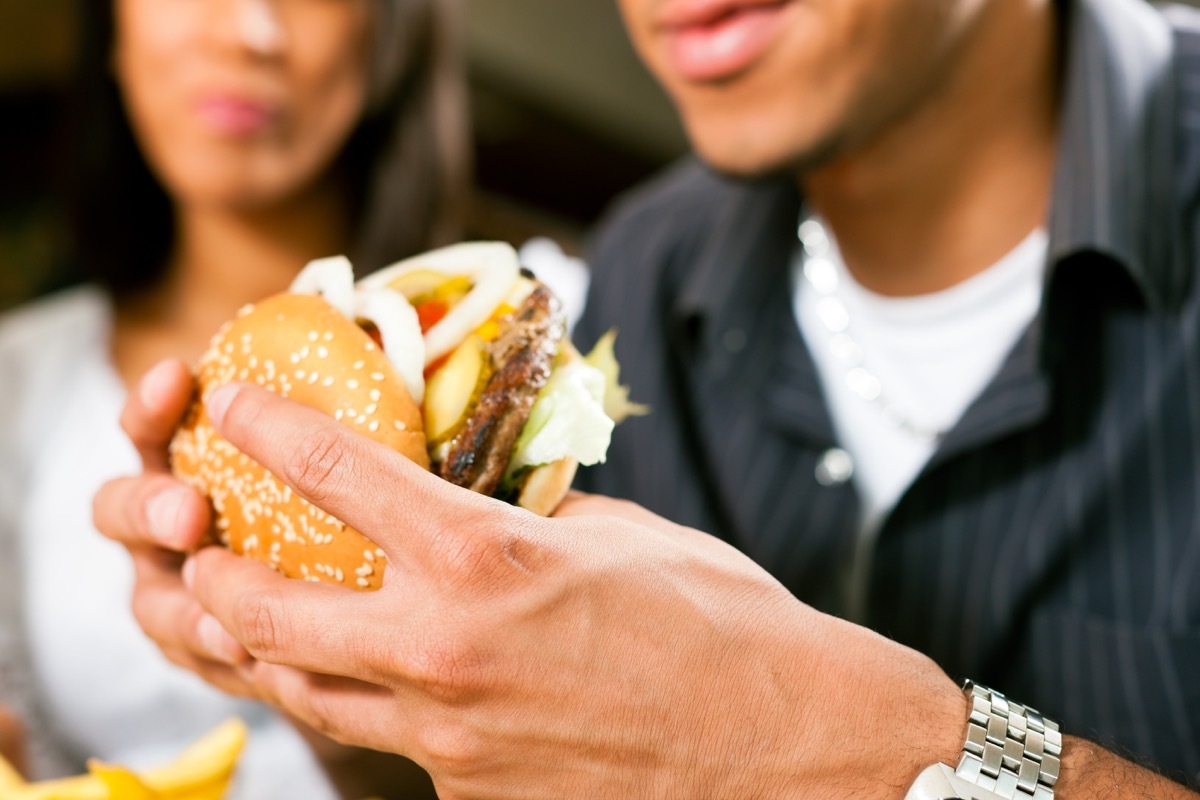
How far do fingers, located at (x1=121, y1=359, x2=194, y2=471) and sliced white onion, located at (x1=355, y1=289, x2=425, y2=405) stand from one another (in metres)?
0.28

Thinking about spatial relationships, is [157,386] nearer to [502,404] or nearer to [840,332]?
[502,404]

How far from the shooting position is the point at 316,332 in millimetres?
1057

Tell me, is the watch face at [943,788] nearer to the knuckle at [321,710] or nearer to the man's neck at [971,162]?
the knuckle at [321,710]

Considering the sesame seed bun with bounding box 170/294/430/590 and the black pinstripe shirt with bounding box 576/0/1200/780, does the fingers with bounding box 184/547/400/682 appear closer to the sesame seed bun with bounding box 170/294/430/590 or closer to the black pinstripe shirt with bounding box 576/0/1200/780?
the sesame seed bun with bounding box 170/294/430/590

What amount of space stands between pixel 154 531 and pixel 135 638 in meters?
1.19

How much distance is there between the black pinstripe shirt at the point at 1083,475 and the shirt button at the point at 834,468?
0.01m

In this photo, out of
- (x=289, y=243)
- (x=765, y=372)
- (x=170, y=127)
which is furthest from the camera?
(x=289, y=243)

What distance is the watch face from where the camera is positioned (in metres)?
0.86

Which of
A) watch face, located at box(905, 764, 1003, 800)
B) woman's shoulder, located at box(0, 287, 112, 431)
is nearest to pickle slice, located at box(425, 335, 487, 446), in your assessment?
watch face, located at box(905, 764, 1003, 800)

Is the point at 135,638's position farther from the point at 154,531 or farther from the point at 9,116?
the point at 9,116

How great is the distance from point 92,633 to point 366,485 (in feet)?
5.60

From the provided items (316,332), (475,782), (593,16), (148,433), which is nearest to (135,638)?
(148,433)

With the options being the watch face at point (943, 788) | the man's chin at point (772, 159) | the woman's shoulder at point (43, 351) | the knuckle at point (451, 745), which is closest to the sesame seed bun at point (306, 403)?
the knuckle at point (451, 745)

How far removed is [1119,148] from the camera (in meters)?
1.55
